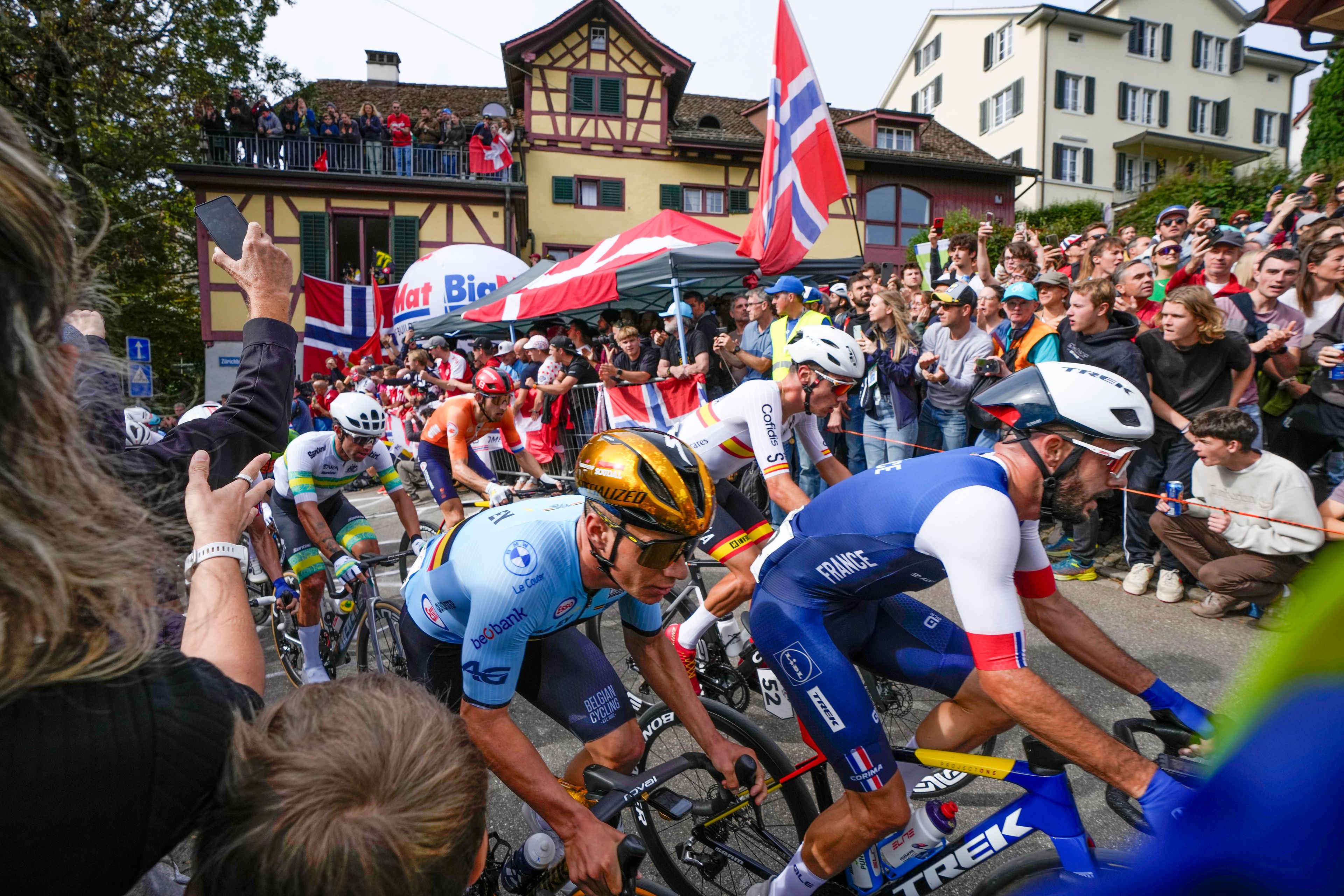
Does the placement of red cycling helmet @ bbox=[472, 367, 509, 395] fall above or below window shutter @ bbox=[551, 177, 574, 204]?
below

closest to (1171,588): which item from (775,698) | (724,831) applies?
(775,698)

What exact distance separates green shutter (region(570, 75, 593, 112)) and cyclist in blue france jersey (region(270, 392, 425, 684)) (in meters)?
23.1

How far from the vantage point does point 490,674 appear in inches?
84.0

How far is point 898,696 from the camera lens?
153 inches

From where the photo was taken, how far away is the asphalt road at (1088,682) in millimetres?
3082

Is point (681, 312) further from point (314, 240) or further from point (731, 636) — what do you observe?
point (314, 240)

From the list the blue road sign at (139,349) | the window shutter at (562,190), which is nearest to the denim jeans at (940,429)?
the blue road sign at (139,349)

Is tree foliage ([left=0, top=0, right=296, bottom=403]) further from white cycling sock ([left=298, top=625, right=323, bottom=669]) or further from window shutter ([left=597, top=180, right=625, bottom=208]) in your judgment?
white cycling sock ([left=298, top=625, right=323, bottom=669])

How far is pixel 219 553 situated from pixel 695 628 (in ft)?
9.70

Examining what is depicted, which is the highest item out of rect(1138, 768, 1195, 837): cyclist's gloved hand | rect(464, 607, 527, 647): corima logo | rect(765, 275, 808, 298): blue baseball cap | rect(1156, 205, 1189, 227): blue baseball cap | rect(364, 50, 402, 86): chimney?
rect(364, 50, 402, 86): chimney

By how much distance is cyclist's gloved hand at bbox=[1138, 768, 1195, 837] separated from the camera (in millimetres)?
1730

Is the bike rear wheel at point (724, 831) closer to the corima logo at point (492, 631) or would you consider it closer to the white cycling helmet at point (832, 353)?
the corima logo at point (492, 631)

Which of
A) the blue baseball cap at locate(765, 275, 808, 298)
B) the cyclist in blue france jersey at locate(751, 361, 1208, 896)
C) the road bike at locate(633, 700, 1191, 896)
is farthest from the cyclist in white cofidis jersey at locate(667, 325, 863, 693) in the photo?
the blue baseball cap at locate(765, 275, 808, 298)

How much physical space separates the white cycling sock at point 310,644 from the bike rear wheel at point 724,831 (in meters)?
2.77
